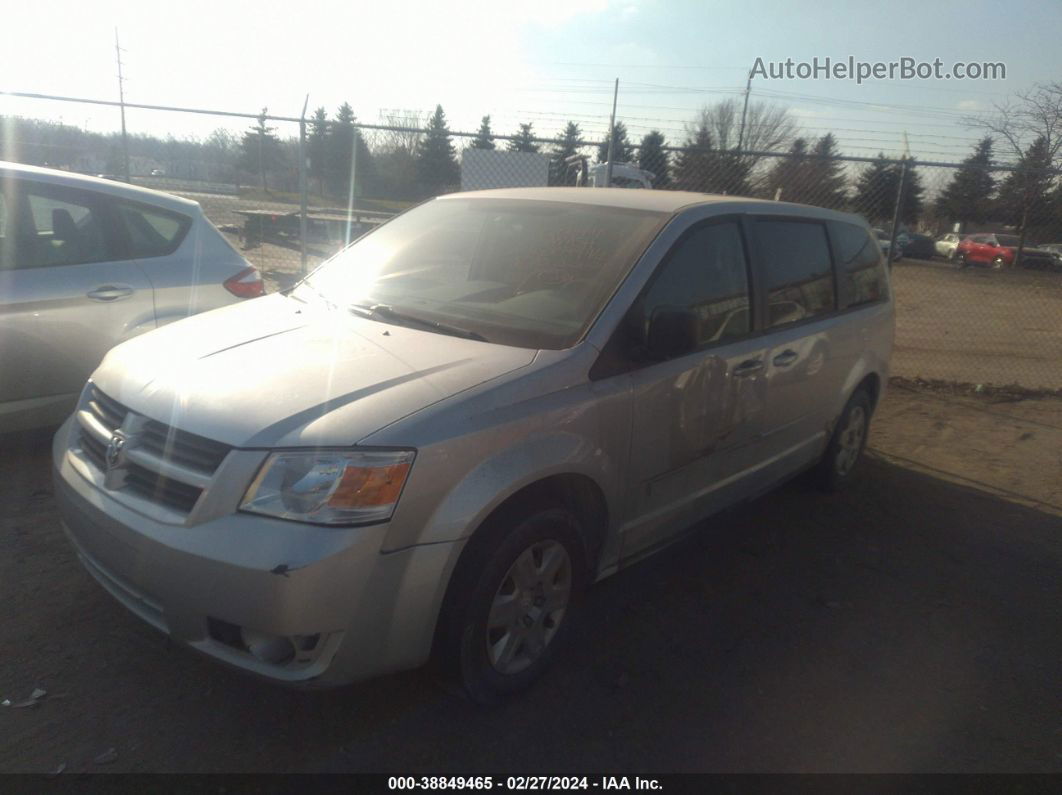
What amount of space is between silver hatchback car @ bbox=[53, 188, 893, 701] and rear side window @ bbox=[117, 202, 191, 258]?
4.98ft

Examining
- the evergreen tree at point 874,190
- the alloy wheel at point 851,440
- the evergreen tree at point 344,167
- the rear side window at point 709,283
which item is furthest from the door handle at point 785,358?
the evergreen tree at point 344,167

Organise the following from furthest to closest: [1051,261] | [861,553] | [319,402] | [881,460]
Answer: [1051,261]
[881,460]
[861,553]
[319,402]

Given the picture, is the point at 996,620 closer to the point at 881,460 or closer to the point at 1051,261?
the point at 881,460

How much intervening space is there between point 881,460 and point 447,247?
4.07 metres

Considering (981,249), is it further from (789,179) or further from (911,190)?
(789,179)

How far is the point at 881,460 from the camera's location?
246 inches

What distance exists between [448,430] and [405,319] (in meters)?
1.00

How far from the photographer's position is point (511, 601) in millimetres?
2824

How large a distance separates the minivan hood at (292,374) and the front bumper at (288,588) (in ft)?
0.96

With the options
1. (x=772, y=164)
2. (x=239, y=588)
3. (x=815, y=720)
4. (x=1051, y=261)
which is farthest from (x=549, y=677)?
(x=1051, y=261)

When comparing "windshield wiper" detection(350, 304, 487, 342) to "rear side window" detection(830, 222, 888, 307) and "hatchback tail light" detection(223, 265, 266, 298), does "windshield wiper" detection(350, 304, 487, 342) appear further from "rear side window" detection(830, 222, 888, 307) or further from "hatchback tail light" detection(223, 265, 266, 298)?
"rear side window" detection(830, 222, 888, 307)

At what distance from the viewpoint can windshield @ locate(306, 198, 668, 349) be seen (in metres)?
3.25

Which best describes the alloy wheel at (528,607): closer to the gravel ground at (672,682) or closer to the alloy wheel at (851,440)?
the gravel ground at (672,682)

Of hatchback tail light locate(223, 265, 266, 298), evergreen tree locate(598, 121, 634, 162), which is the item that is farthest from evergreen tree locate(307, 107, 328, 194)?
hatchback tail light locate(223, 265, 266, 298)
